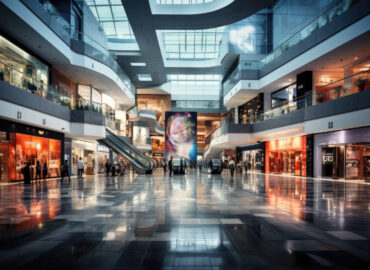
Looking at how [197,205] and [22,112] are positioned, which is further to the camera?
[22,112]

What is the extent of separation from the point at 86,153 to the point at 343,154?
24468 millimetres

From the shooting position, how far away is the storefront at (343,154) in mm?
19297

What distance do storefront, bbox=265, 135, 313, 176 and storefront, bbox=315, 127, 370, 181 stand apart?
3.17 feet

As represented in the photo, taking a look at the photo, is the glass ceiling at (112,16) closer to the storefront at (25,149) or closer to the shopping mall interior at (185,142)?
the shopping mall interior at (185,142)

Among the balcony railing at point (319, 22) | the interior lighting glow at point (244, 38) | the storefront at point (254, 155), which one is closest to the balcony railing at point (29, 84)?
the balcony railing at point (319, 22)

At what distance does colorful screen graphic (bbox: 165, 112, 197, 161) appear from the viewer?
37844mm

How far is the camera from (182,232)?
5.73m

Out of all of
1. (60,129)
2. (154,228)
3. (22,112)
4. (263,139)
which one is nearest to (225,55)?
(263,139)

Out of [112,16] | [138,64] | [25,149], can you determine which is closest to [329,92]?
[25,149]

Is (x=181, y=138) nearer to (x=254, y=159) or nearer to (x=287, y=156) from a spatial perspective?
(x=254, y=159)

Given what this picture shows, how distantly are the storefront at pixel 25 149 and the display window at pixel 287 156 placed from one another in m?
21.7

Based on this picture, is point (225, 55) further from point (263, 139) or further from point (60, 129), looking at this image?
point (60, 129)

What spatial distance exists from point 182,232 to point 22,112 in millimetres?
15686

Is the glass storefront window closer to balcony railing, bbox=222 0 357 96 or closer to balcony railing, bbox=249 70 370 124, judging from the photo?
balcony railing, bbox=249 70 370 124
